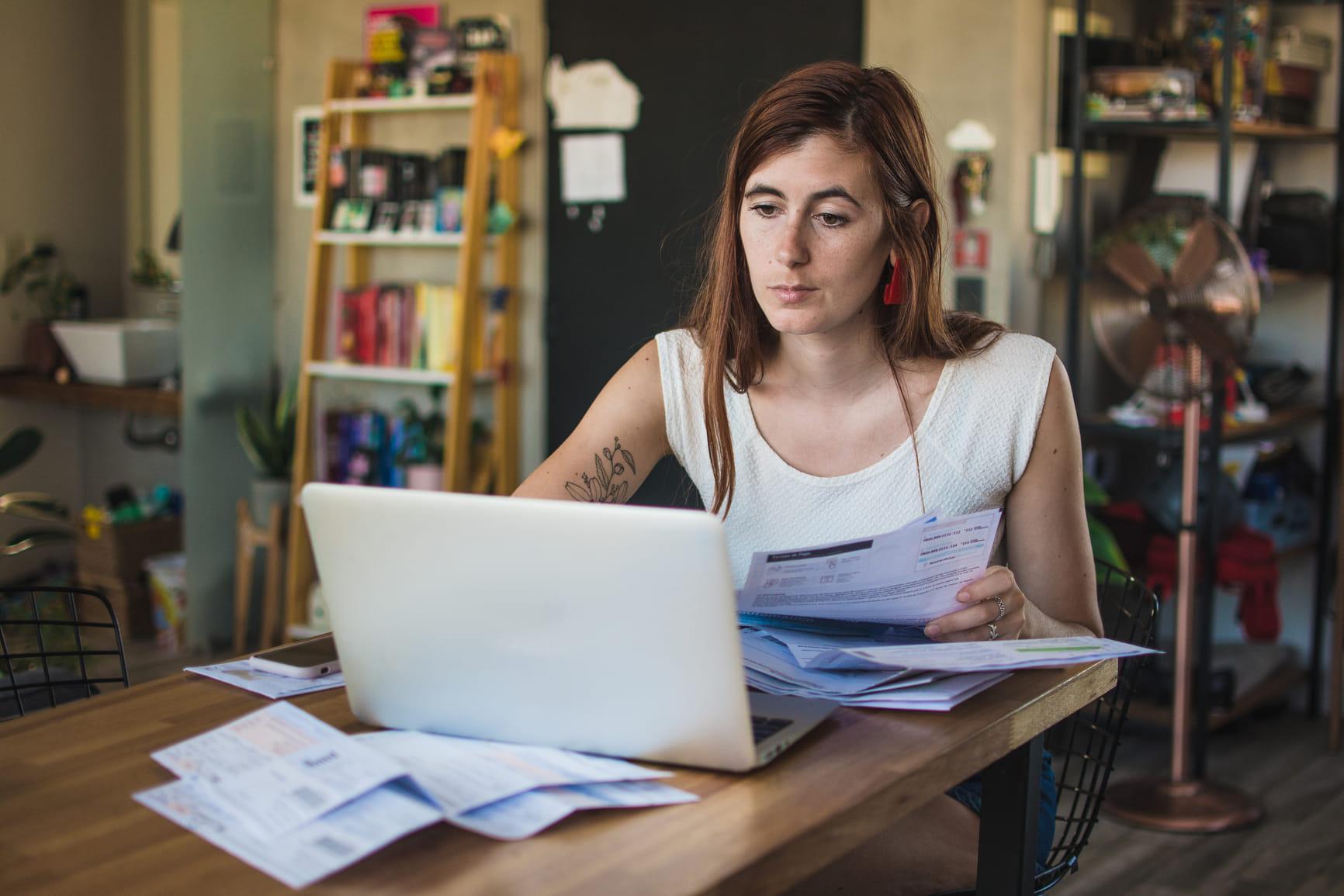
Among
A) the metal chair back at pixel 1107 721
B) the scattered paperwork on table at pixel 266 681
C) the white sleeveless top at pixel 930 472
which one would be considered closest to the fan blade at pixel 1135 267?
the metal chair back at pixel 1107 721

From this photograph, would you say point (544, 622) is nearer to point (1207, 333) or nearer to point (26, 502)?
point (1207, 333)

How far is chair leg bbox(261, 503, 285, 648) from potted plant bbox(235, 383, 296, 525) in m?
0.05

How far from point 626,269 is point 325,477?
131cm

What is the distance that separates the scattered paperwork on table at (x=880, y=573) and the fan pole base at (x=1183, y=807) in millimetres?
2167

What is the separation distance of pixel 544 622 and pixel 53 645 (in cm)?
316

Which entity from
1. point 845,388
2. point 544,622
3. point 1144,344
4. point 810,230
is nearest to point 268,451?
point 1144,344

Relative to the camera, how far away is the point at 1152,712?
147 inches

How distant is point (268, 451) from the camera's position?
468 centimetres

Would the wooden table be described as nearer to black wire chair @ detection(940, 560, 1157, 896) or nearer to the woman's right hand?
black wire chair @ detection(940, 560, 1157, 896)

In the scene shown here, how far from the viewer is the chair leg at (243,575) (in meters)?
4.59

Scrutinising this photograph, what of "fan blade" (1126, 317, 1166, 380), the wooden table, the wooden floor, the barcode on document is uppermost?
"fan blade" (1126, 317, 1166, 380)

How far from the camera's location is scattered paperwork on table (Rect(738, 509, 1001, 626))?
4.22 feet

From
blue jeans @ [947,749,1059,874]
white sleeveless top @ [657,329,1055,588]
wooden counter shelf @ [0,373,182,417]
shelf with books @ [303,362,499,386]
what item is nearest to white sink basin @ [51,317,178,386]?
wooden counter shelf @ [0,373,182,417]

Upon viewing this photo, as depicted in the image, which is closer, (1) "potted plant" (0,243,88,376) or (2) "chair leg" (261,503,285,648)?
(2) "chair leg" (261,503,285,648)
